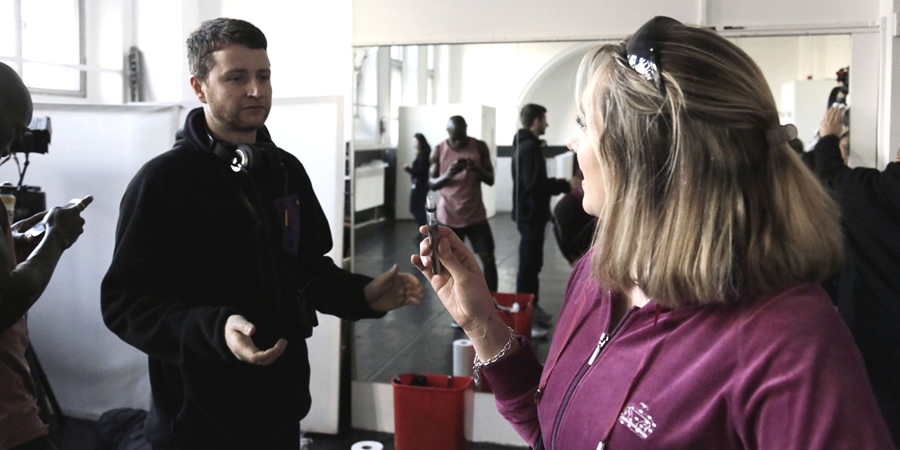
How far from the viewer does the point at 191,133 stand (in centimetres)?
193

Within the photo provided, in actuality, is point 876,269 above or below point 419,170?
below

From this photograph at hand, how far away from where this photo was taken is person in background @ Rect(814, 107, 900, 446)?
2680mm

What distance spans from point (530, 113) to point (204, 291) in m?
2.33

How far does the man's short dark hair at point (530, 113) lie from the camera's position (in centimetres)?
380

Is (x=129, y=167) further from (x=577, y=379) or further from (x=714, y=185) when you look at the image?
(x=714, y=185)

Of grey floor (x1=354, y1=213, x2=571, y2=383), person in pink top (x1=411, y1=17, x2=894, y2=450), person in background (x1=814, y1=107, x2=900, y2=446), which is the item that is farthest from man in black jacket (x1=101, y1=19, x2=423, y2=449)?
grey floor (x1=354, y1=213, x2=571, y2=383)

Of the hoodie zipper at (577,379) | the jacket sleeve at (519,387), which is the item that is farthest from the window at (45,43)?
the hoodie zipper at (577,379)

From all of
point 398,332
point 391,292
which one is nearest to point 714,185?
point 391,292

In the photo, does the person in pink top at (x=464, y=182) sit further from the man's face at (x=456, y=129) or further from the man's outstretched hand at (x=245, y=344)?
the man's outstretched hand at (x=245, y=344)

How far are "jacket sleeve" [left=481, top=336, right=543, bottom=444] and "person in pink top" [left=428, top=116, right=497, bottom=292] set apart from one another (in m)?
2.53

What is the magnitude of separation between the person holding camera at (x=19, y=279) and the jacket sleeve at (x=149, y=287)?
16 centimetres

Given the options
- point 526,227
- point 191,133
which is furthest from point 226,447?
point 526,227

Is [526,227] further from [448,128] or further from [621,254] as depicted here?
[621,254]

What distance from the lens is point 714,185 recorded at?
0.98 metres
